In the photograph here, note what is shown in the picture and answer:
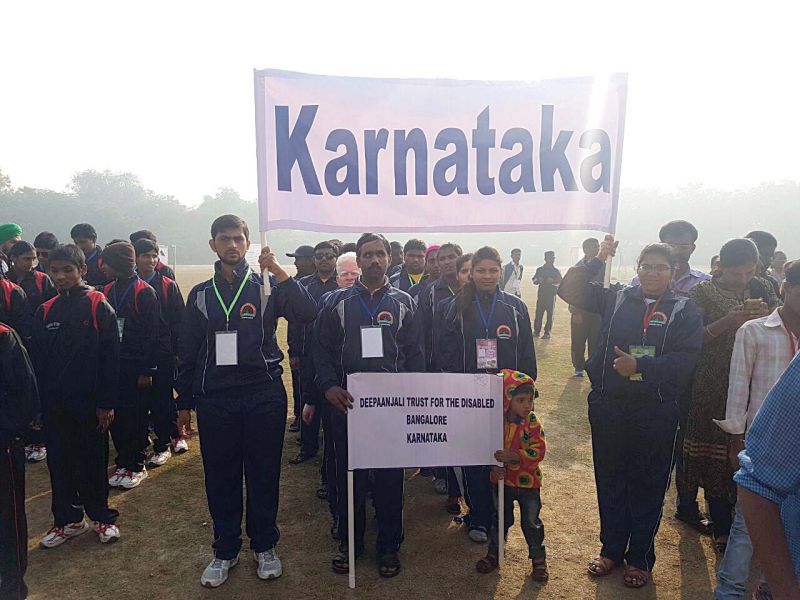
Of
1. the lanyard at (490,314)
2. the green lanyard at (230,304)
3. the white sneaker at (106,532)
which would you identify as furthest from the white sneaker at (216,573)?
the lanyard at (490,314)

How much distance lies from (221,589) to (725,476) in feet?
11.8

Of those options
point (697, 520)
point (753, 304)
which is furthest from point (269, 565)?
point (753, 304)

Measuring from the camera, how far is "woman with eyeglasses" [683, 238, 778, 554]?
386cm

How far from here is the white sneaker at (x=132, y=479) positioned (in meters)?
5.18

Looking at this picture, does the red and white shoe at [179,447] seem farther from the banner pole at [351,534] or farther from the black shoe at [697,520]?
the black shoe at [697,520]

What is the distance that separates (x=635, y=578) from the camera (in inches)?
142

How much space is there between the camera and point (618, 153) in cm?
406

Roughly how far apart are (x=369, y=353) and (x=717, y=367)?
2549 millimetres

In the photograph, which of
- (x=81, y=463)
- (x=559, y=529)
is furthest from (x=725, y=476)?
(x=81, y=463)

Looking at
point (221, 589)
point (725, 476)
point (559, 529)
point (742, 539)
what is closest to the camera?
point (742, 539)

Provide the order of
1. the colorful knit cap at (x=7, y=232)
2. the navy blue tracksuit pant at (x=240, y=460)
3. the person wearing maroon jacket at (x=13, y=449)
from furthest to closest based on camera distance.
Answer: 1. the colorful knit cap at (x=7, y=232)
2. the navy blue tracksuit pant at (x=240, y=460)
3. the person wearing maroon jacket at (x=13, y=449)

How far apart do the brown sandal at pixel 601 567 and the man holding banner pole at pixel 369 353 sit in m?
1.33

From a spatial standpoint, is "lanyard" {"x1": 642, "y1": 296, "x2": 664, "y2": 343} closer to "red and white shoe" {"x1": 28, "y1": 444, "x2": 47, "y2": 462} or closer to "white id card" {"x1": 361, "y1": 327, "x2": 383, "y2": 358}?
"white id card" {"x1": 361, "y1": 327, "x2": 383, "y2": 358}

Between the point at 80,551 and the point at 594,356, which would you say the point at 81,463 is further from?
the point at 594,356
